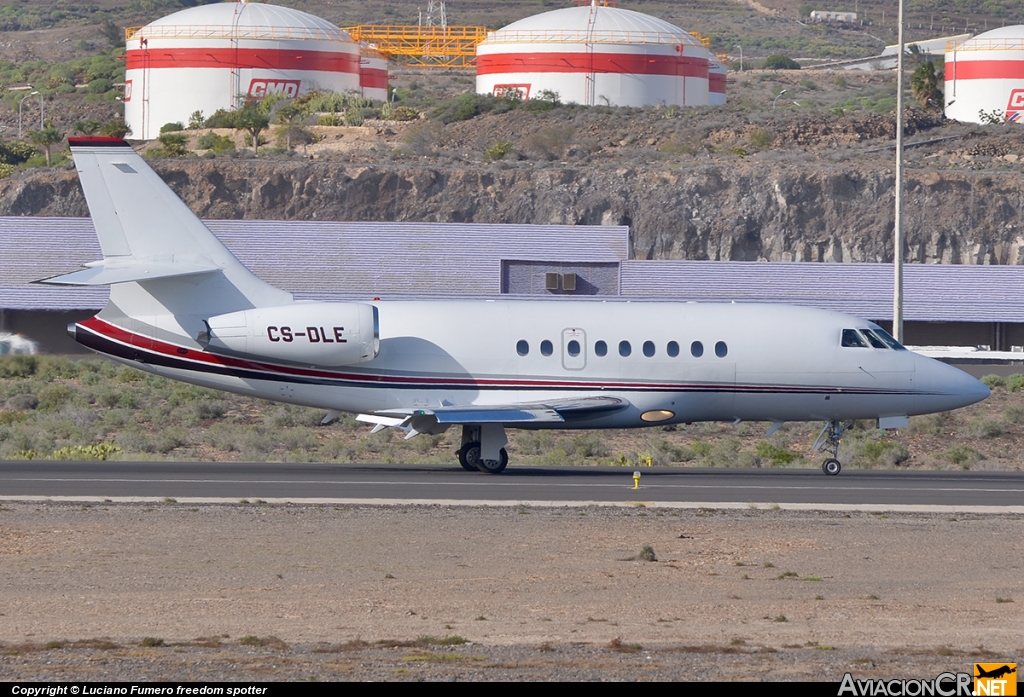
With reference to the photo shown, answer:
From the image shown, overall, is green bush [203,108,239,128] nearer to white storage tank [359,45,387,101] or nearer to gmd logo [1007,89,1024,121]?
white storage tank [359,45,387,101]

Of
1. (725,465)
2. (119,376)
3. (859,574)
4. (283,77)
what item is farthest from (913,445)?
(283,77)

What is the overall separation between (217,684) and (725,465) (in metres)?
21.0

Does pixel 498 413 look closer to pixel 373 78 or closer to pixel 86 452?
pixel 86 452

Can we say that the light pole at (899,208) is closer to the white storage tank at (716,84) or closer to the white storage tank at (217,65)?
the white storage tank at (217,65)

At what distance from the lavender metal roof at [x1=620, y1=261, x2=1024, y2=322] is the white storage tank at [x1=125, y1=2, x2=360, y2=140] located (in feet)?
113

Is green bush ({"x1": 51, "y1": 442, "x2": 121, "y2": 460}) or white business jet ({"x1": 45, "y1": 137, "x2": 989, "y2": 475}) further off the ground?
white business jet ({"x1": 45, "y1": 137, "x2": 989, "y2": 475})

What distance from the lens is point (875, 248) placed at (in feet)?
219

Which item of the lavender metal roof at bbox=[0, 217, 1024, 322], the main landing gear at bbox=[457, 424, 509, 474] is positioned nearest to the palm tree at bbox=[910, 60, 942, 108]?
the lavender metal roof at bbox=[0, 217, 1024, 322]

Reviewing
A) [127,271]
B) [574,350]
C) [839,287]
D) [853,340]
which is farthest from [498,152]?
[127,271]

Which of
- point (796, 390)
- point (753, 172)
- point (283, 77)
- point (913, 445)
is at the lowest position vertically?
point (913, 445)

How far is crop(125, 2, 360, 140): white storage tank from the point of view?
81.0 meters

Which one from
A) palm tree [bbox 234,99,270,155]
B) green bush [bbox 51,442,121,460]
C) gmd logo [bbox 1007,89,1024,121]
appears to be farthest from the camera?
gmd logo [bbox 1007,89,1024,121]

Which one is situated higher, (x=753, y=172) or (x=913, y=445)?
(x=753, y=172)

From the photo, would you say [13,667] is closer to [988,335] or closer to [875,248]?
[988,335]
